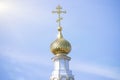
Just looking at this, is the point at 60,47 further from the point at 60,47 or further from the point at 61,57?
the point at 61,57

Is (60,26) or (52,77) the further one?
(60,26)

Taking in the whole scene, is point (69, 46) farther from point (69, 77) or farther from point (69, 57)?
point (69, 77)

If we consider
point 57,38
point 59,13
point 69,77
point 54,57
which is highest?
point 59,13

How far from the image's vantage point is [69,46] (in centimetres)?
2064

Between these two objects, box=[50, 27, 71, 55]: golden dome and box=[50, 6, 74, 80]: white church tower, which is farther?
box=[50, 27, 71, 55]: golden dome

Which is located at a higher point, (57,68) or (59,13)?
(59,13)

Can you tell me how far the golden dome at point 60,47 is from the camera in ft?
66.9

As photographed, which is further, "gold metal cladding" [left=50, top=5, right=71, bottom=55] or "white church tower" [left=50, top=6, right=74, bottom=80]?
"gold metal cladding" [left=50, top=5, right=71, bottom=55]

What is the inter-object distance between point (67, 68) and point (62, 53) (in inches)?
40.6

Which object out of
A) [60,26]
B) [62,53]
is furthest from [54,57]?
[60,26]

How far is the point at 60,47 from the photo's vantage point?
20.3m

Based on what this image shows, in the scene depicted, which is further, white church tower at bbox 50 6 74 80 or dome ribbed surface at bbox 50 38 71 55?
dome ribbed surface at bbox 50 38 71 55

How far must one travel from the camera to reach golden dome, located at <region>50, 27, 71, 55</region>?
20.4m

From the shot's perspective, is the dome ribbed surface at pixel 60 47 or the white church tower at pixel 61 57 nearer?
the white church tower at pixel 61 57
